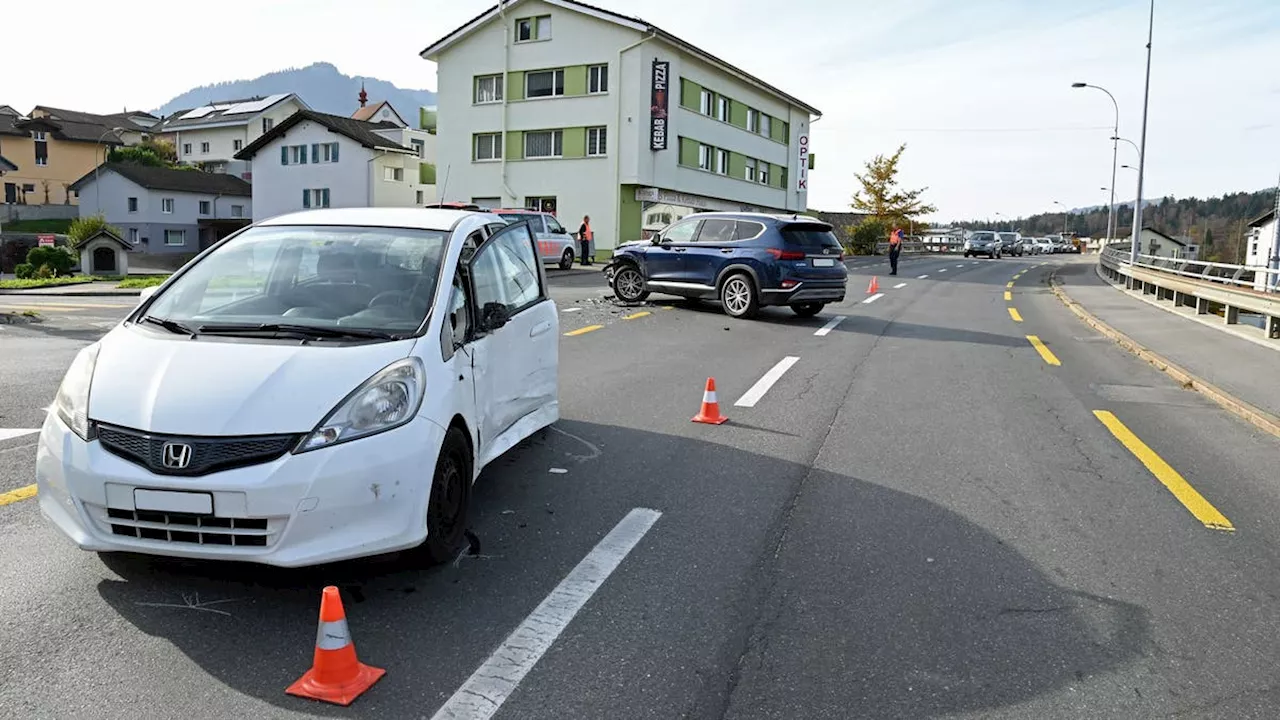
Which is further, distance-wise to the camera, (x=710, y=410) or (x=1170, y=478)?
(x=710, y=410)

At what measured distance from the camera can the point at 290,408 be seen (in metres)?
3.78

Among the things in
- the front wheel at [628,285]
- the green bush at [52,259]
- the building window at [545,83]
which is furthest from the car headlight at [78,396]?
the green bush at [52,259]

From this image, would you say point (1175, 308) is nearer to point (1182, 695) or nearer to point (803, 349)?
point (803, 349)

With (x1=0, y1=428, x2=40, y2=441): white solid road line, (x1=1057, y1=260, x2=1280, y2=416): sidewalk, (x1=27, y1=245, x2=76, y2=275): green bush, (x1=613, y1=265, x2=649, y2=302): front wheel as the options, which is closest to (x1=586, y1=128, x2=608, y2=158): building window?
(x1=613, y1=265, x2=649, y2=302): front wheel

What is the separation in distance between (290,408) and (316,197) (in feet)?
173

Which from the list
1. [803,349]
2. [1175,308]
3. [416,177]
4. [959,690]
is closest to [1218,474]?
[959,690]

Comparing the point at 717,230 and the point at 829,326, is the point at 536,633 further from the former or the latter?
the point at 717,230

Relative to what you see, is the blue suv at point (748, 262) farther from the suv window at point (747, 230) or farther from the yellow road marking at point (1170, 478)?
the yellow road marking at point (1170, 478)

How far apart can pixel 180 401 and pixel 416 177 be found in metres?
53.7

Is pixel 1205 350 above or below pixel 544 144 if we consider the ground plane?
below

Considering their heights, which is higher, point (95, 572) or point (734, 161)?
point (734, 161)

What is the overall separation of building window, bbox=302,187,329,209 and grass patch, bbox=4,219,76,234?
88.2 ft

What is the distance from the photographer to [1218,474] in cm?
657

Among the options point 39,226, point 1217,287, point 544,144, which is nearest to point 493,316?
point 1217,287
